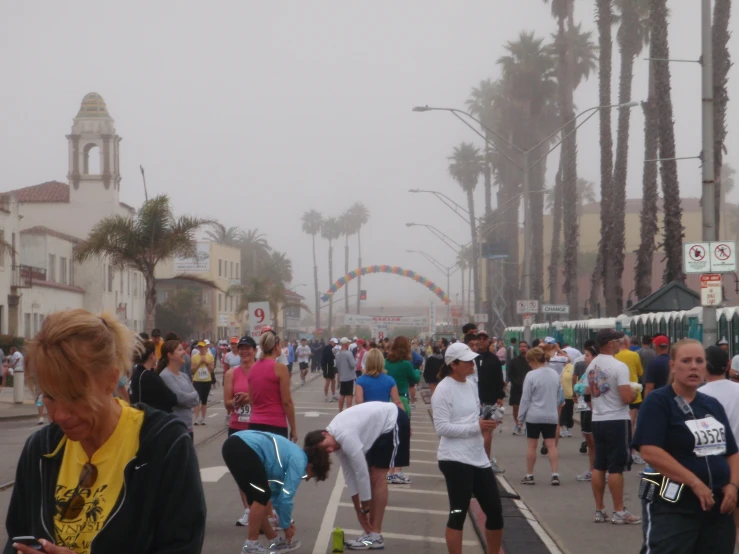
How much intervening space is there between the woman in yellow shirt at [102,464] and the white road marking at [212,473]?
1080cm

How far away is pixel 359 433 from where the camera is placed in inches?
356

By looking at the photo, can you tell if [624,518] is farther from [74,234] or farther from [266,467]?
[74,234]

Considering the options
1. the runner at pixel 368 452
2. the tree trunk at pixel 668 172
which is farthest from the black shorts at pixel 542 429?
the tree trunk at pixel 668 172

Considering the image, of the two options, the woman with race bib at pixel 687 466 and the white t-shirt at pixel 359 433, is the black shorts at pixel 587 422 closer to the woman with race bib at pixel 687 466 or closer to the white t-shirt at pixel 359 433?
the white t-shirt at pixel 359 433

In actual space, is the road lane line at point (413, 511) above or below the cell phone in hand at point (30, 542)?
below

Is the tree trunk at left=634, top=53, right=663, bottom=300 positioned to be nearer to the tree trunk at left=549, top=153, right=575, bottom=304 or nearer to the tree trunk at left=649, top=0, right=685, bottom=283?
the tree trunk at left=649, top=0, right=685, bottom=283

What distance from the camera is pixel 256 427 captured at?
10477mm

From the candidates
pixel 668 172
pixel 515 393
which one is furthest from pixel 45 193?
pixel 515 393

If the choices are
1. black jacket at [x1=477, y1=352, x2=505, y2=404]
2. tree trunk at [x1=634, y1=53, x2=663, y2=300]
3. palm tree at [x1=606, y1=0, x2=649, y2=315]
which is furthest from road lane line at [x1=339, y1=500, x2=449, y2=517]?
→ palm tree at [x1=606, y1=0, x2=649, y2=315]

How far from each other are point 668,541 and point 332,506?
668 cm

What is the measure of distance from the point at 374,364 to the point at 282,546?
3.43 metres

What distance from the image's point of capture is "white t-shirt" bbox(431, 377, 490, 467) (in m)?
8.27

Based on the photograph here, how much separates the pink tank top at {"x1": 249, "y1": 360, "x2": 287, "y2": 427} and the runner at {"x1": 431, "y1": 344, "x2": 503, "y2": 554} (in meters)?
2.35

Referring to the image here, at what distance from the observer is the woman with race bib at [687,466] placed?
19.1 feet
